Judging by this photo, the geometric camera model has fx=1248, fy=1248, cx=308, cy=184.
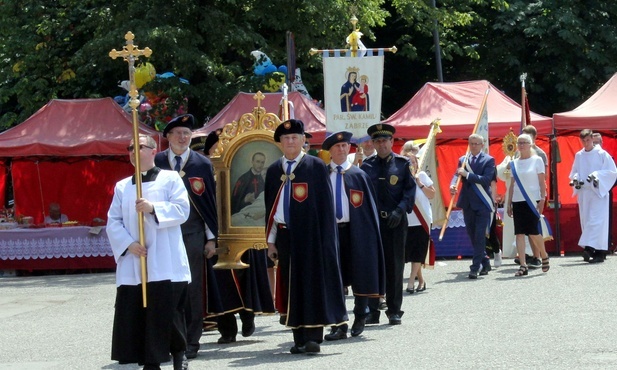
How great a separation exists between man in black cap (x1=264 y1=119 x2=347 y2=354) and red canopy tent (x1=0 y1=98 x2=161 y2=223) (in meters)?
10.5

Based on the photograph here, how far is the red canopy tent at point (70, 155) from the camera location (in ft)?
67.8

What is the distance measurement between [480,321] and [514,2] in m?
21.1

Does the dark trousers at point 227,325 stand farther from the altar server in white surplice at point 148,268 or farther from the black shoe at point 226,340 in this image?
the altar server in white surplice at point 148,268

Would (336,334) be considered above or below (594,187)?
below

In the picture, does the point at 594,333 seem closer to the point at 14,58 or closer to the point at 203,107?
the point at 203,107

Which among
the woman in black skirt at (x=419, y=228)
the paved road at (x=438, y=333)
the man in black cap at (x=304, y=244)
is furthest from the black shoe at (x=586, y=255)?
the man in black cap at (x=304, y=244)

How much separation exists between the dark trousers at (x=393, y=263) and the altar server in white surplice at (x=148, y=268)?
3.30 meters

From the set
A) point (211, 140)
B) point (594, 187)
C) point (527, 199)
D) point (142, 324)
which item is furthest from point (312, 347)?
point (594, 187)

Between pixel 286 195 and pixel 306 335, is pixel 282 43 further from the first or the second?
pixel 306 335

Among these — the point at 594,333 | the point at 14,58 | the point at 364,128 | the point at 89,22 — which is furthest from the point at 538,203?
the point at 14,58

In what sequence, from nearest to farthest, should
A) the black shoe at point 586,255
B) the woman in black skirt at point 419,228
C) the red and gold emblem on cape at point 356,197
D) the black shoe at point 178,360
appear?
the black shoe at point 178,360 < the red and gold emblem on cape at point 356,197 < the woman in black skirt at point 419,228 < the black shoe at point 586,255

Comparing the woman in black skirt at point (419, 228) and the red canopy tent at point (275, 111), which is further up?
the red canopy tent at point (275, 111)

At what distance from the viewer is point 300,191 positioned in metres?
10.1

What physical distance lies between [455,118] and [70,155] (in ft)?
21.2
